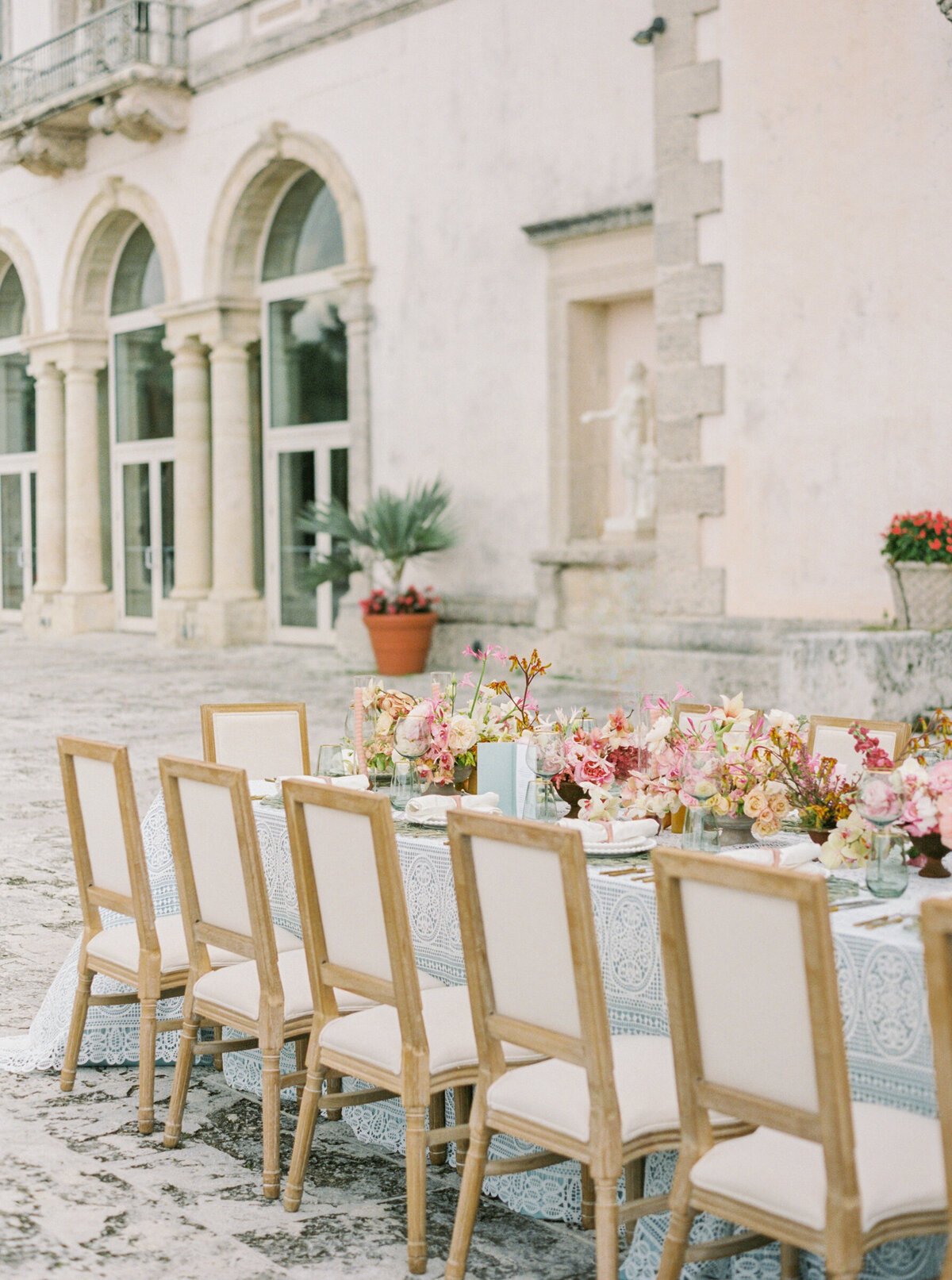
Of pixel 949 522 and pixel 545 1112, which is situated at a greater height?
pixel 949 522

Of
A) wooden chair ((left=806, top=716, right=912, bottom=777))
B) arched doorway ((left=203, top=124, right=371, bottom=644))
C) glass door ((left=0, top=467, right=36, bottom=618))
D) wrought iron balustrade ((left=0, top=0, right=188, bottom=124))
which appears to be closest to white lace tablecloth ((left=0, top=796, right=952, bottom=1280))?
wooden chair ((left=806, top=716, right=912, bottom=777))

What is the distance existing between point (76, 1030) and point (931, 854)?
212 cm

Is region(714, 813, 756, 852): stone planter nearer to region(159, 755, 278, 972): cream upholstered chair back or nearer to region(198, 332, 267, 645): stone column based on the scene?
region(159, 755, 278, 972): cream upholstered chair back

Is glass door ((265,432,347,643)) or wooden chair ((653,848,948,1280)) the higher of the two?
glass door ((265,432,347,643))

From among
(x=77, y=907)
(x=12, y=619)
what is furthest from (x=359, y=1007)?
(x=12, y=619)

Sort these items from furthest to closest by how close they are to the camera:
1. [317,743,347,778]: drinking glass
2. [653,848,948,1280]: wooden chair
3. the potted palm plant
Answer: the potted palm plant → [317,743,347,778]: drinking glass → [653,848,948,1280]: wooden chair

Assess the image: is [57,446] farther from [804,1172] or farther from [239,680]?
[804,1172]

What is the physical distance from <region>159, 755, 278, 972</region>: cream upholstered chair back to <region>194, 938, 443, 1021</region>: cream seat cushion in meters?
0.08

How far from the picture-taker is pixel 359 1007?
10.6 feet

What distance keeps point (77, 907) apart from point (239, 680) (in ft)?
25.3

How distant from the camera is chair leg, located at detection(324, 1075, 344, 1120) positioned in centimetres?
365

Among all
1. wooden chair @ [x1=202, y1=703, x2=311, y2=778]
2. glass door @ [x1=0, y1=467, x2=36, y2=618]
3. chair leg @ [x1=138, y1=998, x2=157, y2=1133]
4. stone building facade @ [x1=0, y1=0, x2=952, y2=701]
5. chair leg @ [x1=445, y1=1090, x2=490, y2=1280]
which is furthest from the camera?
glass door @ [x1=0, y1=467, x2=36, y2=618]

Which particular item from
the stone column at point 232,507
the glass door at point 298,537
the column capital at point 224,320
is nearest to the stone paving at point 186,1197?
the glass door at point 298,537

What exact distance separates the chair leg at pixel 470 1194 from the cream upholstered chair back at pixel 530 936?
11 cm
